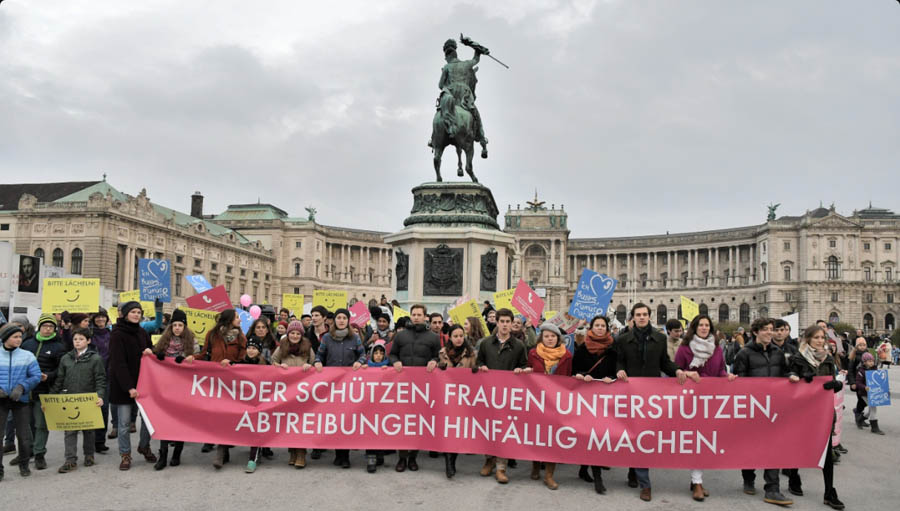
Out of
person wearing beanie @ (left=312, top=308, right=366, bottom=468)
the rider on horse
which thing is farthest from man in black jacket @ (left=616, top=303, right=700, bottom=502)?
the rider on horse

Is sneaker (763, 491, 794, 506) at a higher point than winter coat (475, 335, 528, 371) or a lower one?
lower

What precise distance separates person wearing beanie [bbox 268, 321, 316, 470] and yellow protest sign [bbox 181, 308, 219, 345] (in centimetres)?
272

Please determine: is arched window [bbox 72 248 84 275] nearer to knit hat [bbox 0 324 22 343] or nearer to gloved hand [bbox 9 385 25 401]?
knit hat [bbox 0 324 22 343]

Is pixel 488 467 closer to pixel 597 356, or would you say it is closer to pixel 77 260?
pixel 597 356

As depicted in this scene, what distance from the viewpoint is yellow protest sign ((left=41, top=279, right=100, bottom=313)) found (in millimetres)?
13117

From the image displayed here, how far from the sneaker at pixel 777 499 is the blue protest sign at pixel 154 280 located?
36.3ft

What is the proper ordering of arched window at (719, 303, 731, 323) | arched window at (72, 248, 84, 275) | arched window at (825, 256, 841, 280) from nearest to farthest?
1. arched window at (72, 248, 84, 275)
2. arched window at (825, 256, 841, 280)
3. arched window at (719, 303, 731, 323)

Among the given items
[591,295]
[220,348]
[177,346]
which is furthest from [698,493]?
[177,346]

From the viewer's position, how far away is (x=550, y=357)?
→ 8.24 m

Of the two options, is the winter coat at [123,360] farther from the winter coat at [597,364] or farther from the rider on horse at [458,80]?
the rider on horse at [458,80]

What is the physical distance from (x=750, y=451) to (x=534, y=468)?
7.90 ft

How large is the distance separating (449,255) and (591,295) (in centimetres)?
547

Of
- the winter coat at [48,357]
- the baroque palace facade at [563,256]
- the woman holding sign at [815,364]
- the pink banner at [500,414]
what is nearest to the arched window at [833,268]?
the baroque palace facade at [563,256]

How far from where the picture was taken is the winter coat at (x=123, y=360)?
8602 mm
